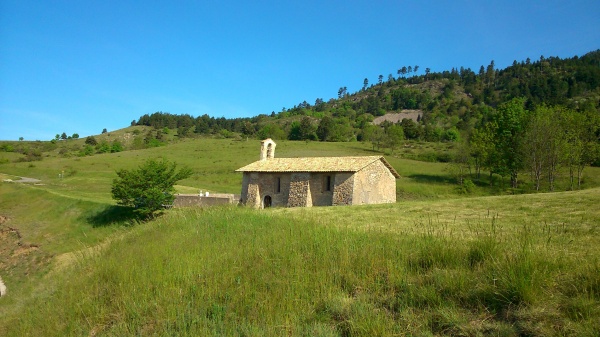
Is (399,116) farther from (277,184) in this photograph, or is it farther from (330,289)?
(330,289)

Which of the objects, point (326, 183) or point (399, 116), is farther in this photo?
point (399, 116)

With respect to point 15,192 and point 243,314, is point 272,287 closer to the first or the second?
point 243,314

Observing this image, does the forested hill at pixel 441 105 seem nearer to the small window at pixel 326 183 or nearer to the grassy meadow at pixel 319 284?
the small window at pixel 326 183

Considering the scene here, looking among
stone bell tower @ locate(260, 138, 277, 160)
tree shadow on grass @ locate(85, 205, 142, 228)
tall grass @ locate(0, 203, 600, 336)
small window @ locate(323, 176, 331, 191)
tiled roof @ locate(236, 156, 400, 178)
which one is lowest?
tree shadow on grass @ locate(85, 205, 142, 228)

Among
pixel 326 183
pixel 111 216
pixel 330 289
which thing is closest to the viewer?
pixel 330 289

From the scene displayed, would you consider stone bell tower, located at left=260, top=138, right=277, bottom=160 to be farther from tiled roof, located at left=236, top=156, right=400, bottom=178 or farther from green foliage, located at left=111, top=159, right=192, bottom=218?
green foliage, located at left=111, top=159, right=192, bottom=218

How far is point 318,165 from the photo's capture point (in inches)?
1241

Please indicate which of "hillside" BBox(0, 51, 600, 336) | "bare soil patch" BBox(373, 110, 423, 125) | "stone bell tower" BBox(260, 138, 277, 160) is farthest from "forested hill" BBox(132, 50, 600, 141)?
"hillside" BBox(0, 51, 600, 336)

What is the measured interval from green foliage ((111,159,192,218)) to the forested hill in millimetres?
51153

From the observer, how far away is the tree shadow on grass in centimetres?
3021

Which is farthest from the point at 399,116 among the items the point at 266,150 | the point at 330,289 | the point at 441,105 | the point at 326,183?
the point at 330,289

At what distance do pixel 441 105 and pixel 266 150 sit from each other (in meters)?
131

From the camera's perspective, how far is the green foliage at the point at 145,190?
29688 mm

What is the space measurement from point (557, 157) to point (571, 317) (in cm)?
3957
